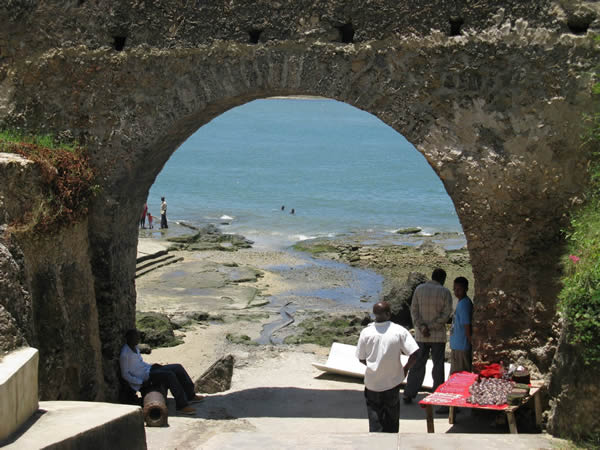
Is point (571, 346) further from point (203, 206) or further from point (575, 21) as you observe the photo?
point (203, 206)

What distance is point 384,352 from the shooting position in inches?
272

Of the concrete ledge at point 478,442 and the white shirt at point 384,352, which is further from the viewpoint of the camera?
the white shirt at point 384,352

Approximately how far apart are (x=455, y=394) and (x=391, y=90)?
289cm

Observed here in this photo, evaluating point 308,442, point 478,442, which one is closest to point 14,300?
point 308,442

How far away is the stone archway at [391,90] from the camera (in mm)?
7852

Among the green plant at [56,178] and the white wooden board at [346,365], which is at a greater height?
the green plant at [56,178]

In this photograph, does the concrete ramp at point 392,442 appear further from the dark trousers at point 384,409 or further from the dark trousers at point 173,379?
the dark trousers at point 173,379

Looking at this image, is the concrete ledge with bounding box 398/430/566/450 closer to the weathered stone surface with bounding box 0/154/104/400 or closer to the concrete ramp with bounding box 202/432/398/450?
the concrete ramp with bounding box 202/432/398/450

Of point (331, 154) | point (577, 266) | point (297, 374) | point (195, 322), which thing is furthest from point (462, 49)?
point (331, 154)

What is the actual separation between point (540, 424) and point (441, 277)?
1959mm

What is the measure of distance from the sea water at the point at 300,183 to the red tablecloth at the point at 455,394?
20557mm

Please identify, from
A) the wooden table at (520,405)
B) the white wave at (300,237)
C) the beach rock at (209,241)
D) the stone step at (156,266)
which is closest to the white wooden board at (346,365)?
the wooden table at (520,405)

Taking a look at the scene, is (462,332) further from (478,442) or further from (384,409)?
(478,442)

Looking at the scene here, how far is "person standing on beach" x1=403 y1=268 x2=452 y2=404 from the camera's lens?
8.58m
